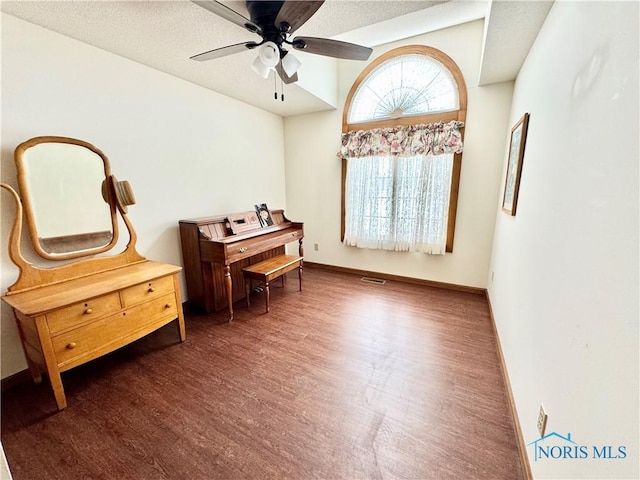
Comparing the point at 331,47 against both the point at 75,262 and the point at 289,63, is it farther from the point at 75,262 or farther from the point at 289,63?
the point at 75,262

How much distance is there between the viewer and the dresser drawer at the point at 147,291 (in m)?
1.89

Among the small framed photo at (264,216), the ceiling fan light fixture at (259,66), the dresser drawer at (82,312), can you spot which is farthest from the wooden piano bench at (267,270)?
the ceiling fan light fixture at (259,66)

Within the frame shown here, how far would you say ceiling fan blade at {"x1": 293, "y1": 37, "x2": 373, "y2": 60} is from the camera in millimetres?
1653

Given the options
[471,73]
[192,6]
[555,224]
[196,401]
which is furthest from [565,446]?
[471,73]

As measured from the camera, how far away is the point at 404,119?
3.32 metres

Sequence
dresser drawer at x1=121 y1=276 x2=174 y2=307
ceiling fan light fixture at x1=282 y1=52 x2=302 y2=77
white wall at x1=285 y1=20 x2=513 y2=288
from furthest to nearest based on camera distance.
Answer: white wall at x1=285 y1=20 x2=513 y2=288 < dresser drawer at x1=121 y1=276 x2=174 y2=307 < ceiling fan light fixture at x1=282 y1=52 x2=302 y2=77

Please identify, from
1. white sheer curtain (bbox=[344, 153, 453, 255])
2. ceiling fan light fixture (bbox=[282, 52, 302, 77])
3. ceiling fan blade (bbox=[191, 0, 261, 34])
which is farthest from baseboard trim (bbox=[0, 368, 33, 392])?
white sheer curtain (bbox=[344, 153, 453, 255])

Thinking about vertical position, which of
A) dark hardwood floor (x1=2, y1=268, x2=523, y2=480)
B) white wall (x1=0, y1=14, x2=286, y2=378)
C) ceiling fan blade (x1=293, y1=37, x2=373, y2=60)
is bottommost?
dark hardwood floor (x1=2, y1=268, x2=523, y2=480)

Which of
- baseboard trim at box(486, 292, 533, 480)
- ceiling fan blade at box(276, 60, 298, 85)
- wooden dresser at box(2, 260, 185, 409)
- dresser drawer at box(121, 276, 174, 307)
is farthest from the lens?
ceiling fan blade at box(276, 60, 298, 85)

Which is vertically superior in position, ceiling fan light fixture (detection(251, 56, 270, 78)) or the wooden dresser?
ceiling fan light fixture (detection(251, 56, 270, 78))

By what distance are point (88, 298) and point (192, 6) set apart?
197 centimetres

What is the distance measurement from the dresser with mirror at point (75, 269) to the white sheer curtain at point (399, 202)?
2524mm

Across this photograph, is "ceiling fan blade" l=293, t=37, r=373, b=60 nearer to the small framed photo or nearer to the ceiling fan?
the ceiling fan

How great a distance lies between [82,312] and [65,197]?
0.94m
